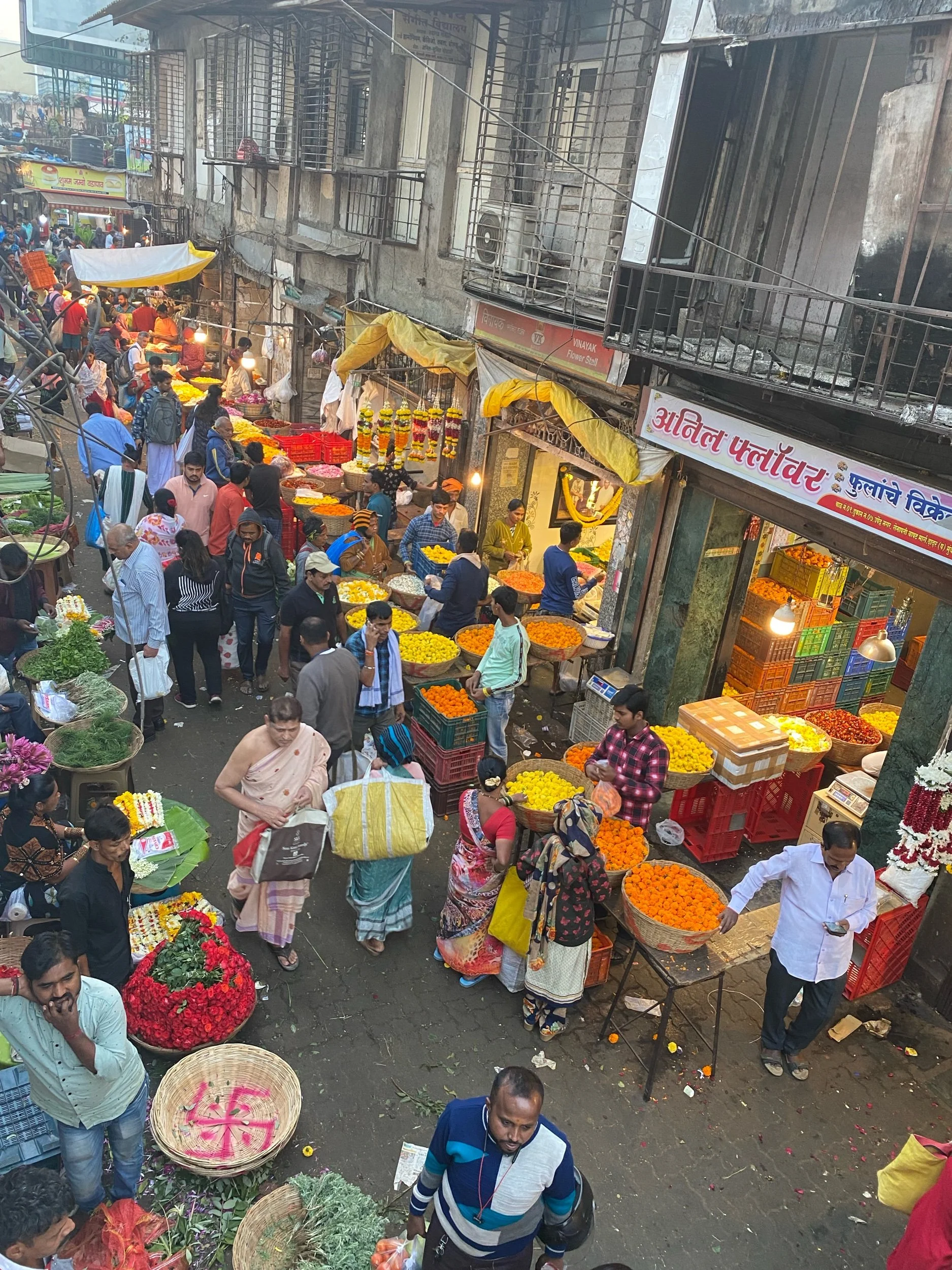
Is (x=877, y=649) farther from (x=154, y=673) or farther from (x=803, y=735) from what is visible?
(x=154, y=673)

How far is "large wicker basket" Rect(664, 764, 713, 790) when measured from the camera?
7523 mm

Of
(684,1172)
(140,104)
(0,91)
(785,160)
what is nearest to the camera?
(684,1172)

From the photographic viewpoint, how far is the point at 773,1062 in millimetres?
5910

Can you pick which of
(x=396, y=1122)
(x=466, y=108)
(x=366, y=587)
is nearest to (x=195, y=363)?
(x=466, y=108)

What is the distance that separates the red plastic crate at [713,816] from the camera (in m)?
7.88

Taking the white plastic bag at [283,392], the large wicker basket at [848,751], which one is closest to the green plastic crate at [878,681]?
the large wicker basket at [848,751]

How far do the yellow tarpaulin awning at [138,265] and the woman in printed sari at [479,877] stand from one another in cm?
1705

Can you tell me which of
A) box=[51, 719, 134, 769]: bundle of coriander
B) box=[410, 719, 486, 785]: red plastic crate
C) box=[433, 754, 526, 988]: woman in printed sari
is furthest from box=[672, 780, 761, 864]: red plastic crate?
box=[51, 719, 134, 769]: bundle of coriander

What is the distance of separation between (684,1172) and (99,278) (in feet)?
64.0

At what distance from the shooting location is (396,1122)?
203 inches

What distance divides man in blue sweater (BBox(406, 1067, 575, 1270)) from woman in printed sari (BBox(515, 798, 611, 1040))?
2070mm

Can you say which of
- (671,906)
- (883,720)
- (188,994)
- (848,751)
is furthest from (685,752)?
(188,994)

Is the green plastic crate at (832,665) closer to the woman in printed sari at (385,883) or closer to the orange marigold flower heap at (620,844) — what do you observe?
the orange marigold flower heap at (620,844)

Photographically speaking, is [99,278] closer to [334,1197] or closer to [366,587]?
[366,587]
